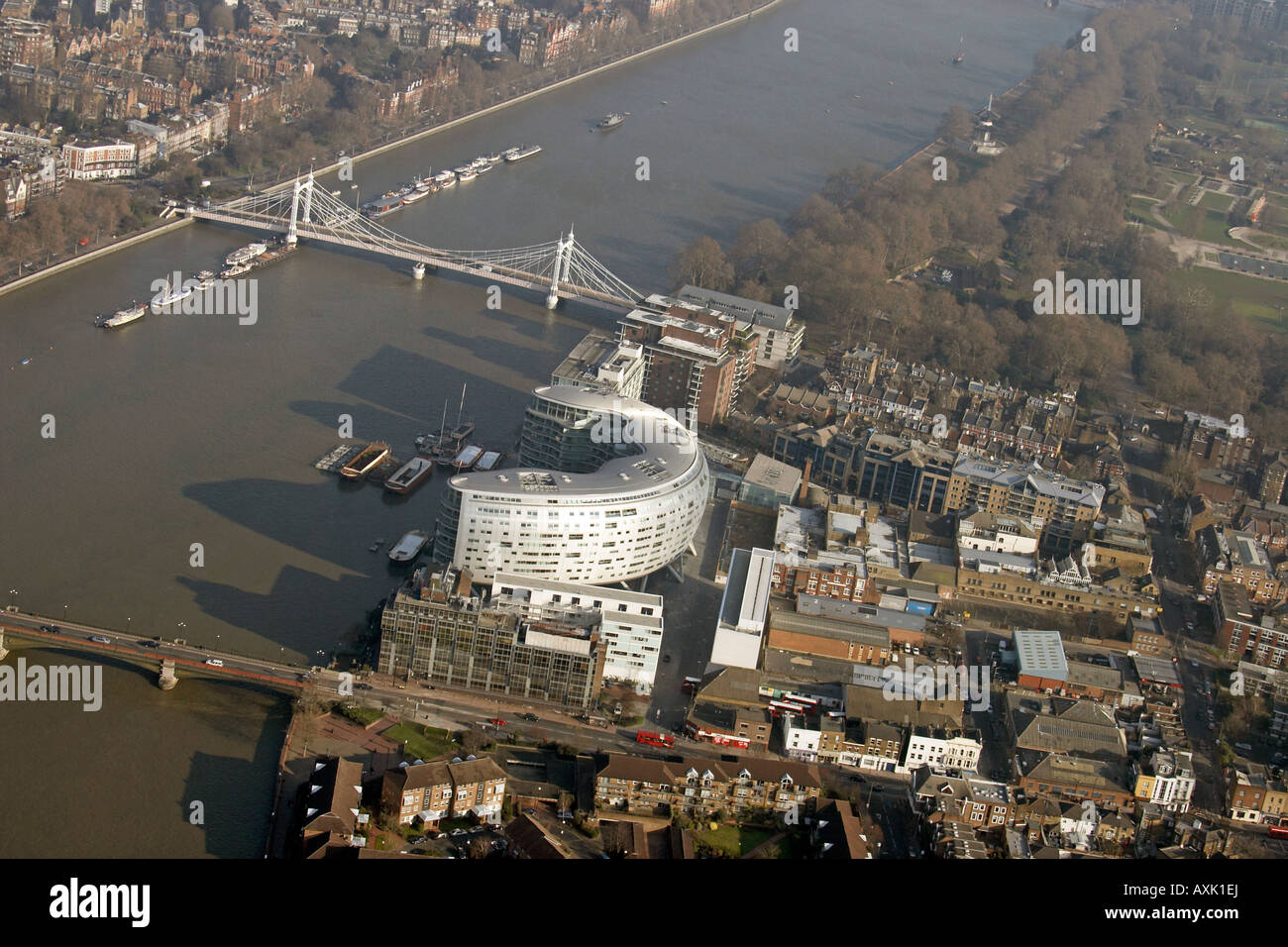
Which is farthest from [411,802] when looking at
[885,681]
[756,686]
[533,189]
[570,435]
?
[533,189]

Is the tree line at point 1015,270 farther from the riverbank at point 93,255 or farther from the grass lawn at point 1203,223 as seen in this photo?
the riverbank at point 93,255

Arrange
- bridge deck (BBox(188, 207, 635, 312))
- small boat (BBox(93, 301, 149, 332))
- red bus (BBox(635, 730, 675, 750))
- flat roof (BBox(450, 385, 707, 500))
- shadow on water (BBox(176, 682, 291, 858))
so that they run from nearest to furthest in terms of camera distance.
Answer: shadow on water (BBox(176, 682, 291, 858)) < red bus (BBox(635, 730, 675, 750)) < flat roof (BBox(450, 385, 707, 500)) < small boat (BBox(93, 301, 149, 332)) < bridge deck (BBox(188, 207, 635, 312))

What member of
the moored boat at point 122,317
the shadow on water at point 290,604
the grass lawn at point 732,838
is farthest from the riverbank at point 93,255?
the grass lawn at point 732,838

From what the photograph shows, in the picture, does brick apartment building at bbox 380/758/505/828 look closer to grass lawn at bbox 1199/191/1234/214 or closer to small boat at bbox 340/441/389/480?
small boat at bbox 340/441/389/480

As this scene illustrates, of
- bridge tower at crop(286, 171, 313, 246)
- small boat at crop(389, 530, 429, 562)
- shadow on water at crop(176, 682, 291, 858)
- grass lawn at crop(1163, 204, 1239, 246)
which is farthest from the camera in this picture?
grass lawn at crop(1163, 204, 1239, 246)

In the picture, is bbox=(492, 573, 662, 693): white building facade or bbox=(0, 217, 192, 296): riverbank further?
bbox=(0, 217, 192, 296): riverbank

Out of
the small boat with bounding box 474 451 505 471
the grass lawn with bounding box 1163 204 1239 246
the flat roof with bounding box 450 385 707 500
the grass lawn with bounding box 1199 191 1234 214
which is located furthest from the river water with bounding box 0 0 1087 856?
the grass lawn with bounding box 1199 191 1234 214
